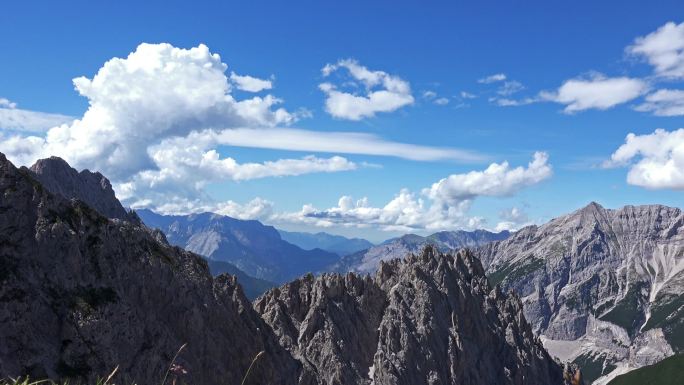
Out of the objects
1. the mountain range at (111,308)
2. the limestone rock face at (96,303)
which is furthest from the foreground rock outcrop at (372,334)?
the limestone rock face at (96,303)

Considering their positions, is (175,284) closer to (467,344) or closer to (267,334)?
(267,334)

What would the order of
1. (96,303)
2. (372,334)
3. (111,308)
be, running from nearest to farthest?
1. (96,303)
2. (111,308)
3. (372,334)

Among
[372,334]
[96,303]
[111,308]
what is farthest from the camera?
[372,334]

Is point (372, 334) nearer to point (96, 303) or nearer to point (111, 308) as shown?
point (111, 308)

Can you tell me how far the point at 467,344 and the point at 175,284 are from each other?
A: 125418 mm

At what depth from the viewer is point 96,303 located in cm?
8288

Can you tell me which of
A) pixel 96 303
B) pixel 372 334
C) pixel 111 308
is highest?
pixel 96 303

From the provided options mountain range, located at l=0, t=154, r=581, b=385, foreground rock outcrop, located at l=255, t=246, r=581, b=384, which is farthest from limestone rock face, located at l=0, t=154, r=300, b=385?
foreground rock outcrop, located at l=255, t=246, r=581, b=384

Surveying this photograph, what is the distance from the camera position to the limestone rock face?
73.2m

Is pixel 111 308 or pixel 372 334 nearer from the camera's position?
pixel 111 308

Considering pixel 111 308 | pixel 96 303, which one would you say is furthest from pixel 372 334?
pixel 96 303

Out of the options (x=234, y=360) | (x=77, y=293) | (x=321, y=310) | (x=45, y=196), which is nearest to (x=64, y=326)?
(x=77, y=293)

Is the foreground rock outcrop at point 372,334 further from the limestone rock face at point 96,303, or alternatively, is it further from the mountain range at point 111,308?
the limestone rock face at point 96,303

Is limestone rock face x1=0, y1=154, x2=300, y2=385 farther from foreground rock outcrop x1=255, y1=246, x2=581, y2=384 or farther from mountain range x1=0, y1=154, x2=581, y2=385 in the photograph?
foreground rock outcrop x1=255, y1=246, x2=581, y2=384
